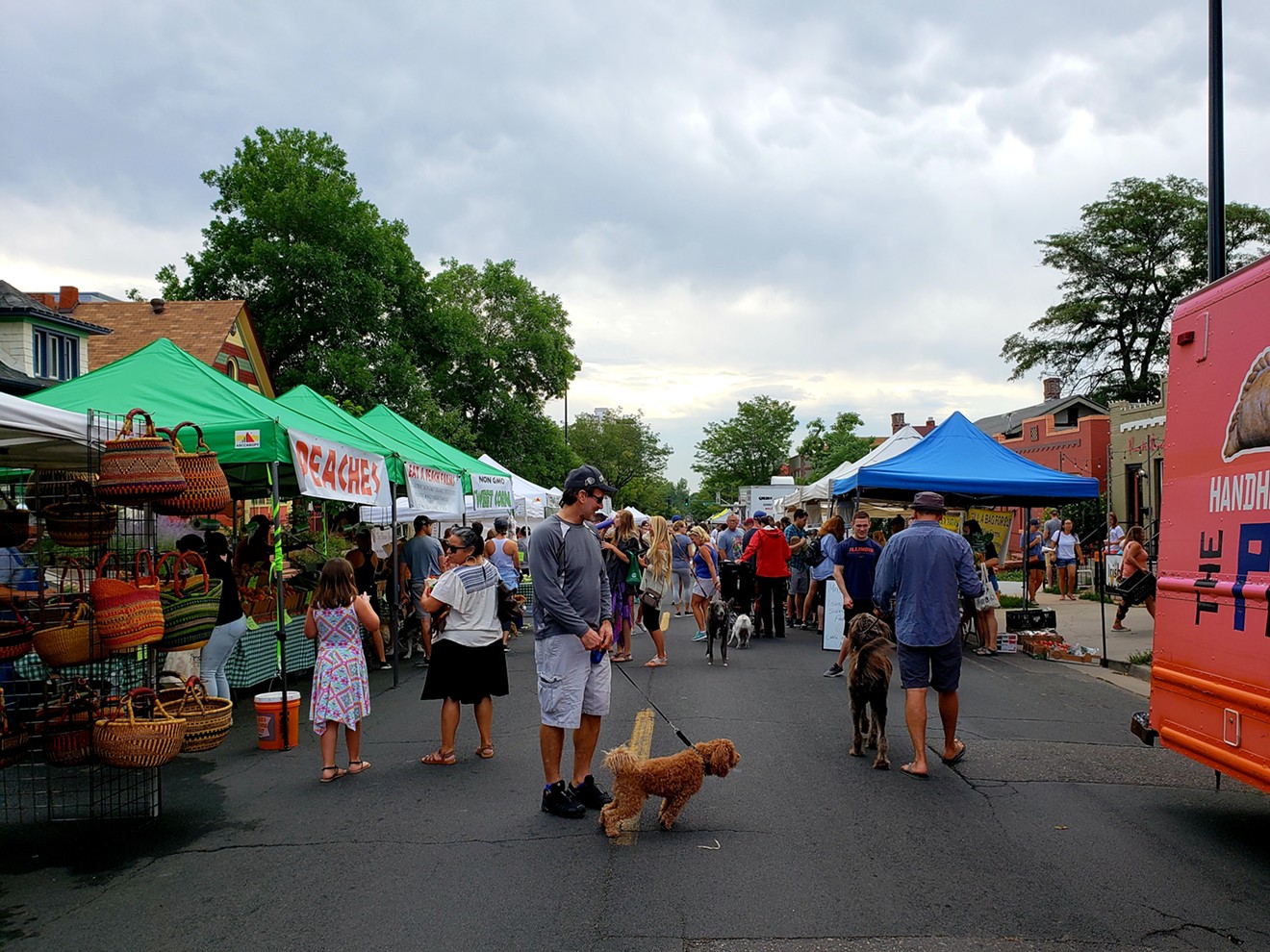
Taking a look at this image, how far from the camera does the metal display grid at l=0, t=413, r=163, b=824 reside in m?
5.50

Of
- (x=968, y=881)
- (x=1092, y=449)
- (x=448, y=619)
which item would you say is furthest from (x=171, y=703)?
(x=1092, y=449)

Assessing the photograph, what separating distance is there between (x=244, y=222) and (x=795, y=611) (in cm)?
2511

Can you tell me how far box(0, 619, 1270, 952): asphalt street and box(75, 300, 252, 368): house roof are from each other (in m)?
27.1

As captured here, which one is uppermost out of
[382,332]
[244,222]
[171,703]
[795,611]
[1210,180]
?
[244,222]

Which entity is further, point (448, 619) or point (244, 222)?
point (244, 222)

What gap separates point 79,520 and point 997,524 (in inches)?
535

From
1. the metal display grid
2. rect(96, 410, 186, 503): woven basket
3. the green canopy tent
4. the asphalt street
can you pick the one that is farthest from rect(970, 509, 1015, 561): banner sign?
rect(96, 410, 186, 503): woven basket

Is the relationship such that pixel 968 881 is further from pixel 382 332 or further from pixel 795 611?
pixel 382 332

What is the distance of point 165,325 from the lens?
3391 cm

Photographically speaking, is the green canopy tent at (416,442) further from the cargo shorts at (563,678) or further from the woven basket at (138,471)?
the cargo shorts at (563,678)

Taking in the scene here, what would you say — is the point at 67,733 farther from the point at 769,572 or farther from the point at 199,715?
the point at 769,572

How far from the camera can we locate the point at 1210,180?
1055 centimetres

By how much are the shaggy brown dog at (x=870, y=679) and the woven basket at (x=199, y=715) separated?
14.3ft

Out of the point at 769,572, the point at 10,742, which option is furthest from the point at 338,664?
the point at 769,572
